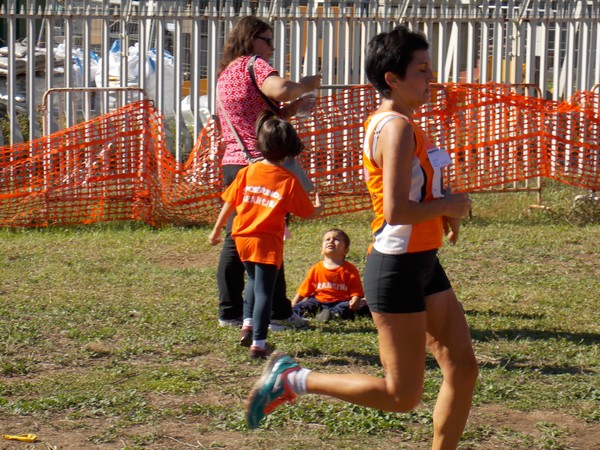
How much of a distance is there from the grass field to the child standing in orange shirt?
0.33 meters

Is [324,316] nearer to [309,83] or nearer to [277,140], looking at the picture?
[277,140]

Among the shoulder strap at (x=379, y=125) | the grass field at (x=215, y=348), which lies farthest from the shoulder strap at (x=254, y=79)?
the shoulder strap at (x=379, y=125)

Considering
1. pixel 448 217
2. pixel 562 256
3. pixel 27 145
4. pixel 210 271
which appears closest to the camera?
pixel 448 217

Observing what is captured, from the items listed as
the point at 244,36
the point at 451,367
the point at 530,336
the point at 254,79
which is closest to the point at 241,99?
the point at 254,79

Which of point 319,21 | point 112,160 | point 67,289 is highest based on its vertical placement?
point 319,21

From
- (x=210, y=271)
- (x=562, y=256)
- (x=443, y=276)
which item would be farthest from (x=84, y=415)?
(x=562, y=256)

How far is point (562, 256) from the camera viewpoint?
8.88 metres

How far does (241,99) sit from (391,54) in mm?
2480

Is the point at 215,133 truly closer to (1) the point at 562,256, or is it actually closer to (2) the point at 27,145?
(2) the point at 27,145

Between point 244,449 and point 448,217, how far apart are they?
1.38 metres

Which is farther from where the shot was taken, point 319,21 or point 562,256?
point 319,21

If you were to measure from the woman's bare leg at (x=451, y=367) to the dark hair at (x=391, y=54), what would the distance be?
2.80 feet

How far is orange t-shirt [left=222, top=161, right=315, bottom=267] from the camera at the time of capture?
230 inches

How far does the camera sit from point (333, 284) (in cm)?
696
